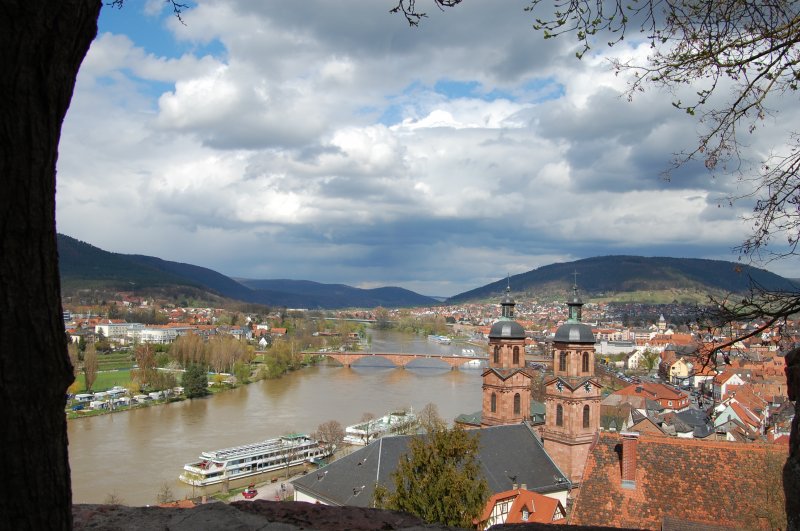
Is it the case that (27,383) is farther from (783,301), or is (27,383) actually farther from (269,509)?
(783,301)

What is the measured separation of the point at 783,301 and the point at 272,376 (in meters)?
48.4

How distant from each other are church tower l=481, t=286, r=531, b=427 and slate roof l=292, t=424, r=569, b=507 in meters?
2.42

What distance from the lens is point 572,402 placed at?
1881cm

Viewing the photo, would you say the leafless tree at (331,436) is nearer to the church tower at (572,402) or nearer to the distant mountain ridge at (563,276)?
the church tower at (572,402)

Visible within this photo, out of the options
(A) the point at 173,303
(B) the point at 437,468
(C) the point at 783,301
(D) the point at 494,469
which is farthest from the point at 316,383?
(A) the point at 173,303

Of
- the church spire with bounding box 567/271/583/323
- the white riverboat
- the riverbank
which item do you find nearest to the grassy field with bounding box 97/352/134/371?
the riverbank

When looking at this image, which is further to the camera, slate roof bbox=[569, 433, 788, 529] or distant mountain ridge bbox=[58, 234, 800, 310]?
distant mountain ridge bbox=[58, 234, 800, 310]

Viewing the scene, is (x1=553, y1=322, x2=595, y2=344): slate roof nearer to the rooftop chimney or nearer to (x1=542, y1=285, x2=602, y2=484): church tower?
(x1=542, y1=285, x2=602, y2=484): church tower

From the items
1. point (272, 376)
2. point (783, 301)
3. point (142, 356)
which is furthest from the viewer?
point (272, 376)

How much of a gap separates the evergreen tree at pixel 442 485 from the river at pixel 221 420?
11.8 metres

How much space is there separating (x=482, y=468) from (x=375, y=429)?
13.5 metres

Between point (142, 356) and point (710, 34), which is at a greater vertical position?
point (710, 34)

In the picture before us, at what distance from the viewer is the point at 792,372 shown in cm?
208

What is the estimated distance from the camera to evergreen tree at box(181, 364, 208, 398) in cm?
3897
